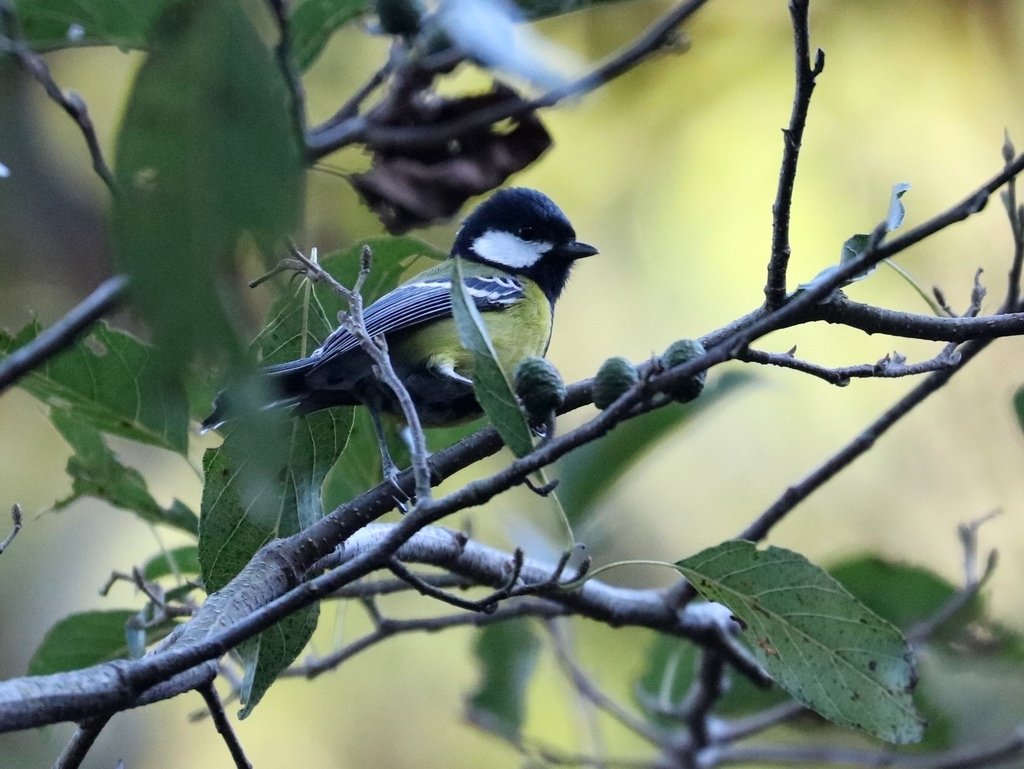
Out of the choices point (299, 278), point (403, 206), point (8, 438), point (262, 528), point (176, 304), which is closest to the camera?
point (176, 304)

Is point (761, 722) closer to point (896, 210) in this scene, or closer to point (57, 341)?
point (896, 210)

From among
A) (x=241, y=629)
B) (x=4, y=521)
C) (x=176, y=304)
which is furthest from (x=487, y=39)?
(x=4, y=521)

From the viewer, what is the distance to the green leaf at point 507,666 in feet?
10.6

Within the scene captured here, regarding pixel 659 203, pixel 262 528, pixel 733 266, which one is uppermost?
pixel 262 528

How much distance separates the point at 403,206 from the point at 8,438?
3.79 meters

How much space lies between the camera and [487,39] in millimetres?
1155

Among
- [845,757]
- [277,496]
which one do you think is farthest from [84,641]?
[845,757]

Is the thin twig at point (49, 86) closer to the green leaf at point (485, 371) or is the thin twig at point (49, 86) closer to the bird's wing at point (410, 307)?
the green leaf at point (485, 371)

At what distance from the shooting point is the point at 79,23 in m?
2.24

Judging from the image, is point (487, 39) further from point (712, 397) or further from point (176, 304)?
point (712, 397)

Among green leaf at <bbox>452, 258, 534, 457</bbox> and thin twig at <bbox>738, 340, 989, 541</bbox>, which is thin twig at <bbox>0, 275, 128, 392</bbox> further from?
thin twig at <bbox>738, 340, 989, 541</bbox>

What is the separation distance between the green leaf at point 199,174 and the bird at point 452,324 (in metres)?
1.01

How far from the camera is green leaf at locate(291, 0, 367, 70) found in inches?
94.1

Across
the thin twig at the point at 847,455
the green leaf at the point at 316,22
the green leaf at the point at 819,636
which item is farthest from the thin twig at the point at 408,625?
the green leaf at the point at 316,22
